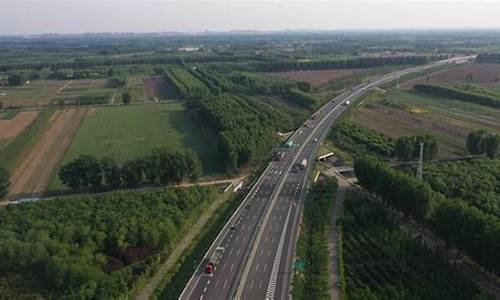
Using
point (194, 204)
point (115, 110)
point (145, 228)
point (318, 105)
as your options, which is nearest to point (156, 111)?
point (115, 110)

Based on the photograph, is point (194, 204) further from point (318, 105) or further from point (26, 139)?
point (318, 105)

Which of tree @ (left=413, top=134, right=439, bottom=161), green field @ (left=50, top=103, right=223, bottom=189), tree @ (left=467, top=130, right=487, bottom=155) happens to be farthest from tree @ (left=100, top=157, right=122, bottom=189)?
tree @ (left=467, top=130, right=487, bottom=155)

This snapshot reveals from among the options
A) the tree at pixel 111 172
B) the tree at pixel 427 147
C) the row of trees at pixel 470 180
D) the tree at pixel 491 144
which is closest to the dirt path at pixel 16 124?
the tree at pixel 111 172

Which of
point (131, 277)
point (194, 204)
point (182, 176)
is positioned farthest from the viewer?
point (182, 176)

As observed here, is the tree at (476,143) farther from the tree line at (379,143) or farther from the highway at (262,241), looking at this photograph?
the highway at (262,241)

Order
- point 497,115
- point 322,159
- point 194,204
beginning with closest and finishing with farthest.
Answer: point 194,204
point 322,159
point 497,115

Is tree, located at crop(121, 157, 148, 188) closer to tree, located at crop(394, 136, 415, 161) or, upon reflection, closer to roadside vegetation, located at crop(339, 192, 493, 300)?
roadside vegetation, located at crop(339, 192, 493, 300)

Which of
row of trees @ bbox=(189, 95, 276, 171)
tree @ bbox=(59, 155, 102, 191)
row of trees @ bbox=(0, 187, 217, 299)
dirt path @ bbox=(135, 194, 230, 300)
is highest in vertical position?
row of trees @ bbox=(189, 95, 276, 171)

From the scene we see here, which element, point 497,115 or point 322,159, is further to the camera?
point 497,115
